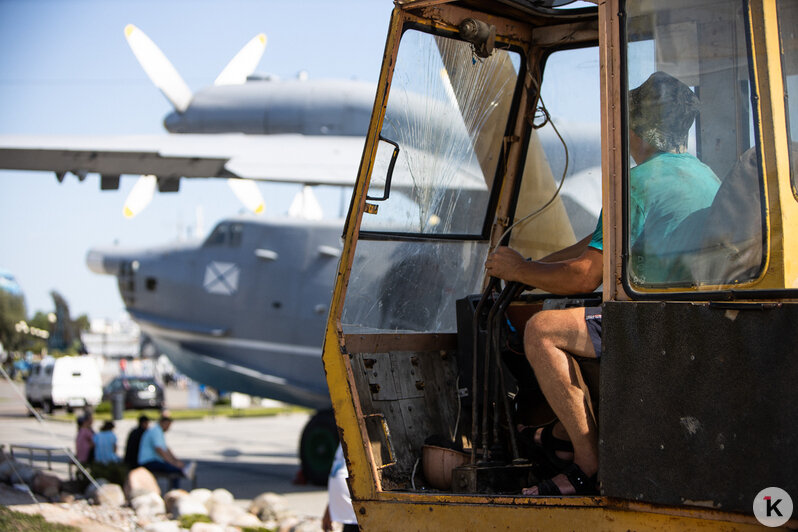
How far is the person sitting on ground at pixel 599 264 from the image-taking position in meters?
2.93

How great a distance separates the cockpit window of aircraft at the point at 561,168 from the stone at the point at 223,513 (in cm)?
551

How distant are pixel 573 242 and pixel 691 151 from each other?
1.71 metres

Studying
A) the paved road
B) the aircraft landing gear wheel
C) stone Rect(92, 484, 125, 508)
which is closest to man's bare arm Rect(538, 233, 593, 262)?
stone Rect(92, 484, 125, 508)

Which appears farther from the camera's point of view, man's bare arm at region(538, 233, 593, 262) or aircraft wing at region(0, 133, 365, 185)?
aircraft wing at region(0, 133, 365, 185)

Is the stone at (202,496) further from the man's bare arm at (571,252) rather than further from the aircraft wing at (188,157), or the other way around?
the man's bare arm at (571,252)

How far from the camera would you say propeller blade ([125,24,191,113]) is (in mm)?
17031

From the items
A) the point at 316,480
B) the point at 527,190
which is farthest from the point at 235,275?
the point at 527,190

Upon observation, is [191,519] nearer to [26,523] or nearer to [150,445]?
[26,523]

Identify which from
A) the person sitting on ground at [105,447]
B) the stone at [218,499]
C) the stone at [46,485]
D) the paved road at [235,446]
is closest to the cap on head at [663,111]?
the stone at [218,499]

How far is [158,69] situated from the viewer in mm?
18000

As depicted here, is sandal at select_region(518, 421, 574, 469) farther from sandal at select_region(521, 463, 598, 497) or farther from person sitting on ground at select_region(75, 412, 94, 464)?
person sitting on ground at select_region(75, 412, 94, 464)

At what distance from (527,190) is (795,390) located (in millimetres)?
2469

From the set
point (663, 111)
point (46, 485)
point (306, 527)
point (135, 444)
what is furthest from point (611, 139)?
point (135, 444)

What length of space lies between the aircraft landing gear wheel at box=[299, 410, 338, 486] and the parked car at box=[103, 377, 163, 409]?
A: 70.0 feet
